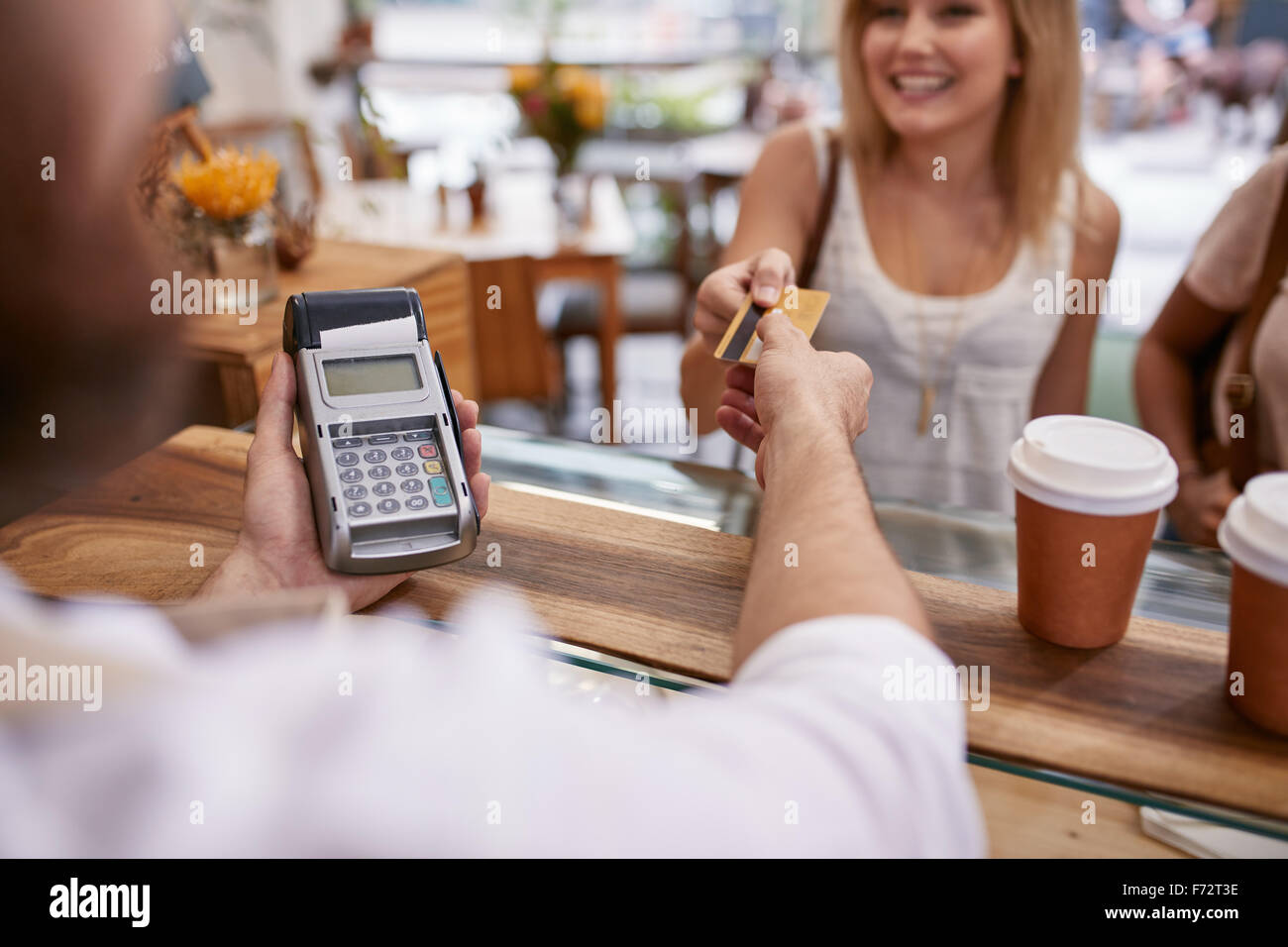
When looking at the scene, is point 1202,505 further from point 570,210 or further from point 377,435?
point 570,210

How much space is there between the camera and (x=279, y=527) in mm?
863

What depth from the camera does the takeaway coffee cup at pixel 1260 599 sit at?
0.64 meters

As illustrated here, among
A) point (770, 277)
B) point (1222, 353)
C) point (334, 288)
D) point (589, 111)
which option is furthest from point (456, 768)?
point (589, 111)

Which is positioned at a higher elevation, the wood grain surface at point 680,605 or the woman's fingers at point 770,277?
the woman's fingers at point 770,277

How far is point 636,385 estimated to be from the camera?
4.44 meters

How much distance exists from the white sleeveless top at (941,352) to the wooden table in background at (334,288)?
75 cm

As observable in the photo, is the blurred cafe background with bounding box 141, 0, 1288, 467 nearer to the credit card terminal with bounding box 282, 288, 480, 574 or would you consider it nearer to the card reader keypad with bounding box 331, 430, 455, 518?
the credit card terminal with bounding box 282, 288, 480, 574

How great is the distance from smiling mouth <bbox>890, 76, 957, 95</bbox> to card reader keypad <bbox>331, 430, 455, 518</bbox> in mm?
1228

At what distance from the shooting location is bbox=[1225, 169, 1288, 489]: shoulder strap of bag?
1.45 meters

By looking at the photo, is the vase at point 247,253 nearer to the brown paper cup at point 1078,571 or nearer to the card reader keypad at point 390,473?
the card reader keypad at point 390,473

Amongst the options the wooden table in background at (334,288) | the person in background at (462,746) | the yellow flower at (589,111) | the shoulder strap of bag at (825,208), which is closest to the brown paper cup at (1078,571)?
the person in background at (462,746)

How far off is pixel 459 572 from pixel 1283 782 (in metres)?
0.70

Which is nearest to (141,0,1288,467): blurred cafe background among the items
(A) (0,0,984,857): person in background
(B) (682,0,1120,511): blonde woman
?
(B) (682,0,1120,511): blonde woman

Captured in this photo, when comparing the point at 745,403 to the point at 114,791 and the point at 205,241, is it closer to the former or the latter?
the point at 114,791
